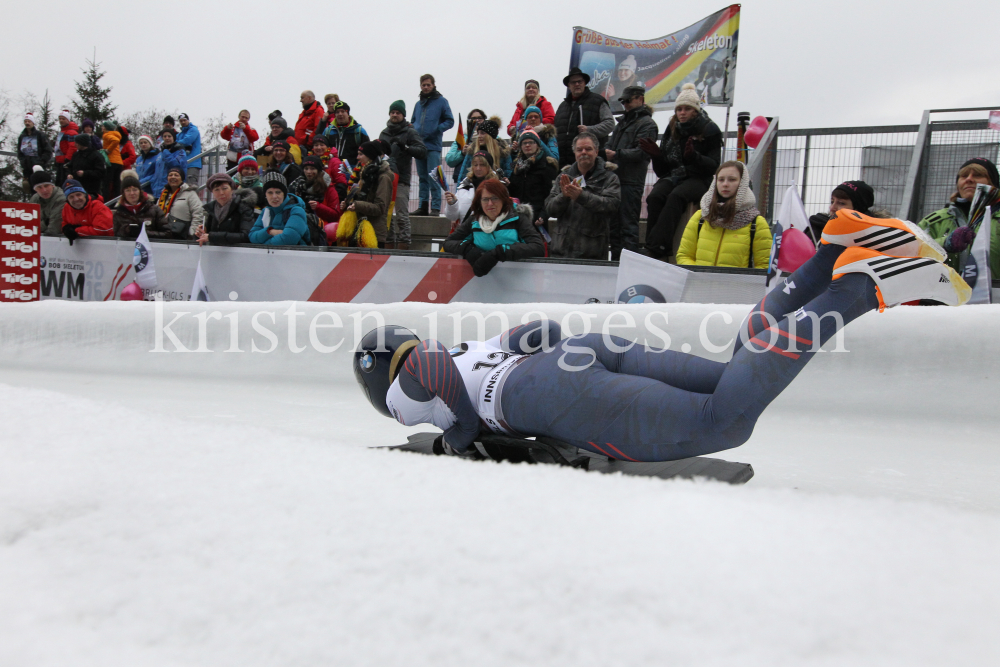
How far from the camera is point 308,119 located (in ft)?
24.8

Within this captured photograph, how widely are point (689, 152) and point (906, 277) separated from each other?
3.09 meters

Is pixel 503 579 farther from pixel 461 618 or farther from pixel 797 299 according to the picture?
pixel 797 299

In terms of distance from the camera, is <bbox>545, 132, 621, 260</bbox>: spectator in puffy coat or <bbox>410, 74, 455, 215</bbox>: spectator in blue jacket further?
<bbox>410, 74, 455, 215</bbox>: spectator in blue jacket

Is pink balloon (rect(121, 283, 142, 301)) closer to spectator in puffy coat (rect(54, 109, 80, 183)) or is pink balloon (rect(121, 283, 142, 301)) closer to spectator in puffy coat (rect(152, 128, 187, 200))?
spectator in puffy coat (rect(152, 128, 187, 200))

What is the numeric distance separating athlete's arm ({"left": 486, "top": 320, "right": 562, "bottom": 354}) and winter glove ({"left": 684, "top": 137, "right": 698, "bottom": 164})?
276 cm

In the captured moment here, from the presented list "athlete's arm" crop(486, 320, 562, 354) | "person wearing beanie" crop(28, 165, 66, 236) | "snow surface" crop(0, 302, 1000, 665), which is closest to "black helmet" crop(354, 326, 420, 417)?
"athlete's arm" crop(486, 320, 562, 354)

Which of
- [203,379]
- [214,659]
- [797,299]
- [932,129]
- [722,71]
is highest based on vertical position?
[722,71]

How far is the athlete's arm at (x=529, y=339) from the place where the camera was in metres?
2.06

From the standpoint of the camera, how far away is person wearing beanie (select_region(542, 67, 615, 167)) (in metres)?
5.55

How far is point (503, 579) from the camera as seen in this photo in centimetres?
65

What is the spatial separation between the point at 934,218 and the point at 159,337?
4.14 metres

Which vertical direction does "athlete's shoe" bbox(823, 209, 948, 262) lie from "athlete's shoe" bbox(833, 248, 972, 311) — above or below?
above

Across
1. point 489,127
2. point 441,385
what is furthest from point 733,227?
point 441,385

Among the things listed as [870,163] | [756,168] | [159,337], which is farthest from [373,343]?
[870,163]
